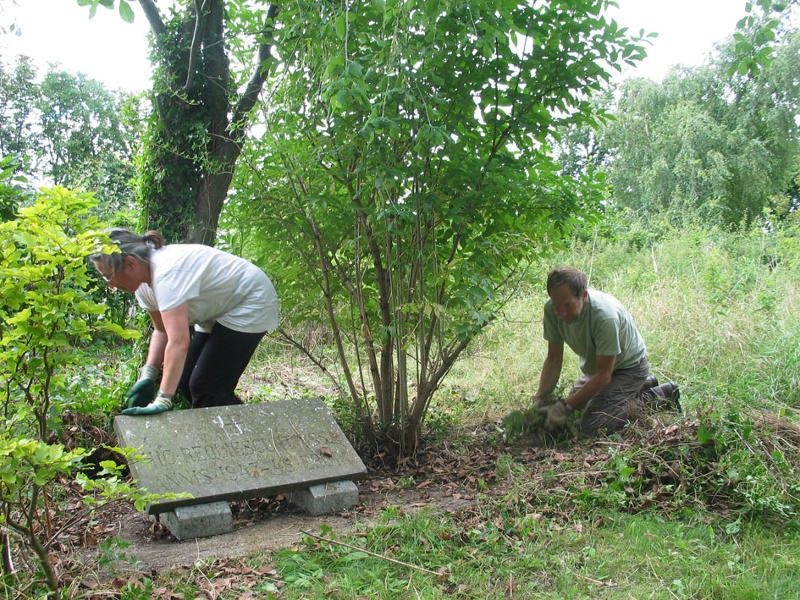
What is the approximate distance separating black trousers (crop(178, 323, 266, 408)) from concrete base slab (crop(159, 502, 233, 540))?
99cm

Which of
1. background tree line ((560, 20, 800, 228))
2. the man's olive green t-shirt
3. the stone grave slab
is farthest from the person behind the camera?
background tree line ((560, 20, 800, 228))

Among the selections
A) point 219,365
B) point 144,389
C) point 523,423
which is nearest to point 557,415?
point 523,423

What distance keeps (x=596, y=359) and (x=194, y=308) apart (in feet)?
8.77

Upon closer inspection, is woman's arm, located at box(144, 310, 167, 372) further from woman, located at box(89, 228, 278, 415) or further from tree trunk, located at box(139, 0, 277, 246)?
tree trunk, located at box(139, 0, 277, 246)

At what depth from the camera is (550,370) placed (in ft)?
14.2

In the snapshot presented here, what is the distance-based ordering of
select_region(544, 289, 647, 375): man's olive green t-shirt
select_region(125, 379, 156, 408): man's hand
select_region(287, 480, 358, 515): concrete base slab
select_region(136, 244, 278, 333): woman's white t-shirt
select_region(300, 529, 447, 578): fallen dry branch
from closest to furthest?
1. select_region(300, 529, 447, 578): fallen dry branch
2. select_region(287, 480, 358, 515): concrete base slab
3. select_region(136, 244, 278, 333): woman's white t-shirt
4. select_region(125, 379, 156, 408): man's hand
5. select_region(544, 289, 647, 375): man's olive green t-shirt

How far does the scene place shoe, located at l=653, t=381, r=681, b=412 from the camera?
3.99 metres

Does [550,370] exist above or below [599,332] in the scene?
below

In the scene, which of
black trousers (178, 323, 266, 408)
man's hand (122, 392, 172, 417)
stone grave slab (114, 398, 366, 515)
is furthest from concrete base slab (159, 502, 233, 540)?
black trousers (178, 323, 266, 408)

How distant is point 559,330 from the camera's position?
4.25m

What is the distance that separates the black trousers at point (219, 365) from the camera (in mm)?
3674

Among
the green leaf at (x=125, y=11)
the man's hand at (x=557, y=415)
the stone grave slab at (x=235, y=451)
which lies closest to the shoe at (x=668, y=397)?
the man's hand at (x=557, y=415)

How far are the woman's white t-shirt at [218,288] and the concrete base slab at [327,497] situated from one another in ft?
3.51

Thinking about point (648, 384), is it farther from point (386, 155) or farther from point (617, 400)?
point (386, 155)
